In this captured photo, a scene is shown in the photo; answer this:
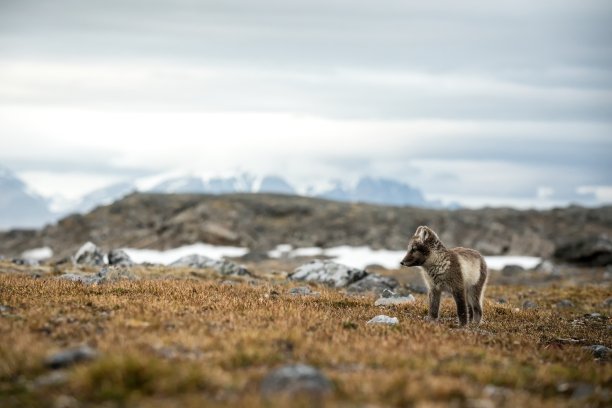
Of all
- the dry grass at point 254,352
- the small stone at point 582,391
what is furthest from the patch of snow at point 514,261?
the small stone at point 582,391

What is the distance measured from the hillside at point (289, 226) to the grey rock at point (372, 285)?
184ft

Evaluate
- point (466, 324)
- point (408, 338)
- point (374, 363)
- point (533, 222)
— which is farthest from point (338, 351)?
point (533, 222)

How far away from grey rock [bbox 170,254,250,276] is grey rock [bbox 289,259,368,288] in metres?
4.01

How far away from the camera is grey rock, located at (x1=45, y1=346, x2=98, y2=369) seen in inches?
332

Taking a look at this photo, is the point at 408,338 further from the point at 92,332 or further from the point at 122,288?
the point at 122,288

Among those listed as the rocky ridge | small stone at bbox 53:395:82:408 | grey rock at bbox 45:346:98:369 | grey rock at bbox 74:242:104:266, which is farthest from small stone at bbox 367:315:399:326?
the rocky ridge

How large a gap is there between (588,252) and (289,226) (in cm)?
5185

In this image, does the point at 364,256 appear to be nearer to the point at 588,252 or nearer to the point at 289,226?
the point at 588,252

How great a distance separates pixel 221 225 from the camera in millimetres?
91688

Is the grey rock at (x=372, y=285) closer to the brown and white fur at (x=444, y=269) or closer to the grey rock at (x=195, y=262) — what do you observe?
the grey rock at (x=195, y=262)

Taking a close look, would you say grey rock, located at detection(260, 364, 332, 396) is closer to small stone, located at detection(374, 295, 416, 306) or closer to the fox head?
the fox head

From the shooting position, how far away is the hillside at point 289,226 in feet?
289

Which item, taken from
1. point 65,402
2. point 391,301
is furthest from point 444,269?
point 65,402

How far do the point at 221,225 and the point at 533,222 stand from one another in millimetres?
55913
